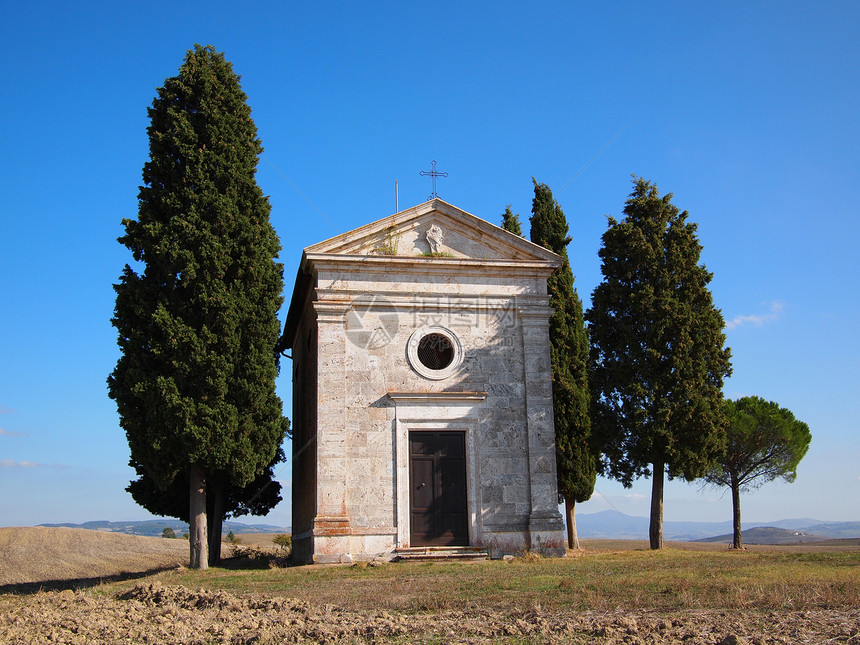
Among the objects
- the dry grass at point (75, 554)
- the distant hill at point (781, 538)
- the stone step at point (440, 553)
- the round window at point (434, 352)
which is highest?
the round window at point (434, 352)

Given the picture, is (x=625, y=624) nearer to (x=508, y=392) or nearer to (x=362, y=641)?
(x=362, y=641)

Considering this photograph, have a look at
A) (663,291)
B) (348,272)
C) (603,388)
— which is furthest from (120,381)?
(663,291)

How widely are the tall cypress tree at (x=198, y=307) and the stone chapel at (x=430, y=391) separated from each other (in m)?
1.42

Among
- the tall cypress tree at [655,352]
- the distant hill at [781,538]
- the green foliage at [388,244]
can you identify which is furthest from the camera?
the distant hill at [781,538]

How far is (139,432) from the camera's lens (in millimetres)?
15680

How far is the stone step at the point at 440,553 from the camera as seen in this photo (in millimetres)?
15516

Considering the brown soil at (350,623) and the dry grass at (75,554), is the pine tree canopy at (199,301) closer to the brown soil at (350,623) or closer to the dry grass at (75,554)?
the brown soil at (350,623)

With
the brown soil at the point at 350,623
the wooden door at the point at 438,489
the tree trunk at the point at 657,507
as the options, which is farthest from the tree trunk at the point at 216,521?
the tree trunk at the point at 657,507

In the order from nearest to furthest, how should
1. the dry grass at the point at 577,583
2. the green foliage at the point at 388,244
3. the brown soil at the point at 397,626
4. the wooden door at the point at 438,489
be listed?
the brown soil at the point at 397,626 → the dry grass at the point at 577,583 → the wooden door at the point at 438,489 → the green foliage at the point at 388,244

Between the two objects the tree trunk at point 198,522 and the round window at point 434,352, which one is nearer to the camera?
the tree trunk at point 198,522

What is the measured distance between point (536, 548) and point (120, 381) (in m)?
9.75

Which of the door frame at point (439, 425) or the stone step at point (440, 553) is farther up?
the door frame at point (439, 425)

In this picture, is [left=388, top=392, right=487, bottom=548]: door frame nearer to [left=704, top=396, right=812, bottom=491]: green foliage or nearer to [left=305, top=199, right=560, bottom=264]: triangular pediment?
[left=305, top=199, right=560, bottom=264]: triangular pediment

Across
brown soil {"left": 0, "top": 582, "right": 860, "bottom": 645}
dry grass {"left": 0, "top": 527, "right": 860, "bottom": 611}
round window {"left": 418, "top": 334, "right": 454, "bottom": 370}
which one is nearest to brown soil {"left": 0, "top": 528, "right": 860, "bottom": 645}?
brown soil {"left": 0, "top": 582, "right": 860, "bottom": 645}
